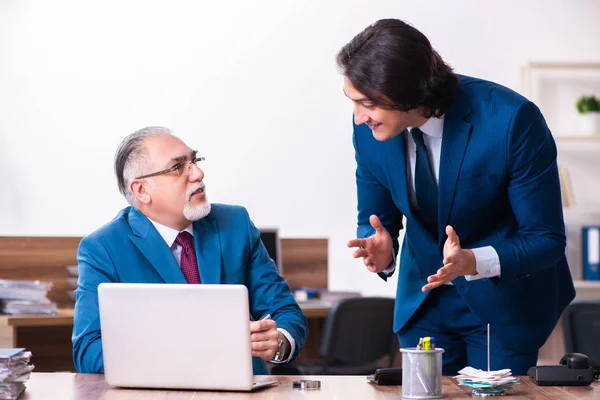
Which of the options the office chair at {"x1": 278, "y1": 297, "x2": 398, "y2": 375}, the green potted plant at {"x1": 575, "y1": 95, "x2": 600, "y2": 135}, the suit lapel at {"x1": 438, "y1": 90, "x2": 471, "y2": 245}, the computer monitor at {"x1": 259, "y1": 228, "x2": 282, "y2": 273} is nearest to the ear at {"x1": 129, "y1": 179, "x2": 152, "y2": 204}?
the suit lapel at {"x1": 438, "y1": 90, "x2": 471, "y2": 245}

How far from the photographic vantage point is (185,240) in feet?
7.39

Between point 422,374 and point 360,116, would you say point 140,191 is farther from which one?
point 422,374

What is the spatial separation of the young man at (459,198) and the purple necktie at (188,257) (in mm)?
447

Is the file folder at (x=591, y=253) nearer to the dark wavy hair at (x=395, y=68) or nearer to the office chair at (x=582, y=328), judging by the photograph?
the office chair at (x=582, y=328)

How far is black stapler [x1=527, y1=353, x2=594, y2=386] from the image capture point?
1809 mm

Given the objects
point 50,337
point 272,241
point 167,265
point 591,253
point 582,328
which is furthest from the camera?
point 591,253

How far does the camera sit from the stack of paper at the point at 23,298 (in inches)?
153

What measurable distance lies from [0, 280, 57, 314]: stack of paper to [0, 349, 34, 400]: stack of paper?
2239 millimetres

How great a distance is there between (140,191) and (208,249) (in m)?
0.24

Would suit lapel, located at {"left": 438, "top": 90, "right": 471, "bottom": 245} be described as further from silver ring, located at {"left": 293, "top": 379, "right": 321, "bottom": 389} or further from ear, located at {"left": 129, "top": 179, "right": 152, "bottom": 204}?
ear, located at {"left": 129, "top": 179, "right": 152, "bottom": 204}

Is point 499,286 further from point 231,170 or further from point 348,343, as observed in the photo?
point 231,170

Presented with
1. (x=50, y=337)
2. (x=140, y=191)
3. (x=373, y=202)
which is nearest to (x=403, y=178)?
(x=373, y=202)

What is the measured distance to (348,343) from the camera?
13.7 feet

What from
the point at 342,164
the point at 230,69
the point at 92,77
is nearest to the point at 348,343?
the point at 342,164
